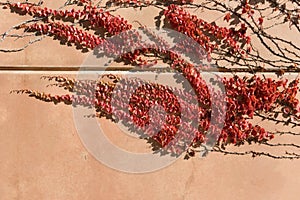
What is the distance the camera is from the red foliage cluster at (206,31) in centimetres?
398

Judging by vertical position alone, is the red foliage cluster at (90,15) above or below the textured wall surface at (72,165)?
above

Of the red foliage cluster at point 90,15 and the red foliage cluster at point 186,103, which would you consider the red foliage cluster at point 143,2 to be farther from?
the red foliage cluster at point 186,103

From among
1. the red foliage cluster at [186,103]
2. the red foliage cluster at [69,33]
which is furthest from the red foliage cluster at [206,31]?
the red foliage cluster at [69,33]

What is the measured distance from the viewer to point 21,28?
3961mm

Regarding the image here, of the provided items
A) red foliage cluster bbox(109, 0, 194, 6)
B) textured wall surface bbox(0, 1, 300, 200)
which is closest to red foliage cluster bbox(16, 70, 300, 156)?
textured wall surface bbox(0, 1, 300, 200)

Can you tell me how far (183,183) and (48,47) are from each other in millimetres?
1602

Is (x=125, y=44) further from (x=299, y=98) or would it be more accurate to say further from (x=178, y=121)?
(x=299, y=98)

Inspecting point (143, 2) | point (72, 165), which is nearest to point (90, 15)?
point (143, 2)

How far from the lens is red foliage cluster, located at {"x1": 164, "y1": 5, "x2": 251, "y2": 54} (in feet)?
13.1

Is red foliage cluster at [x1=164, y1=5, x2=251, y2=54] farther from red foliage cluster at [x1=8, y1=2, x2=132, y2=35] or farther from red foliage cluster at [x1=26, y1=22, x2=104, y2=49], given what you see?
red foliage cluster at [x1=26, y1=22, x2=104, y2=49]

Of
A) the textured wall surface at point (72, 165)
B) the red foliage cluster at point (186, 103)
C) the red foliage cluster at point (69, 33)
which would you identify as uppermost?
the red foliage cluster at point (69, 33)

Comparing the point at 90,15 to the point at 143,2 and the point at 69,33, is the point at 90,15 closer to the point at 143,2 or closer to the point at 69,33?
the point at 69,33

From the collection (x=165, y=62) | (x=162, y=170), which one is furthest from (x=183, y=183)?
(x=165, y=62)

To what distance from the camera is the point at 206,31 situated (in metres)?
4.04
